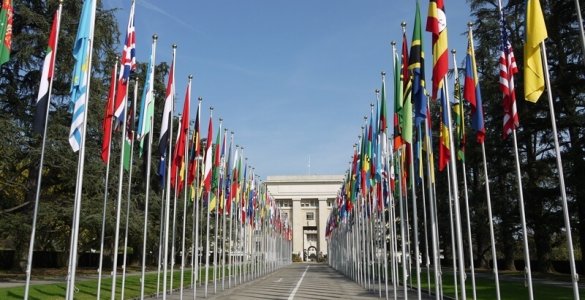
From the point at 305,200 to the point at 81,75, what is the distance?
112289 millimetres

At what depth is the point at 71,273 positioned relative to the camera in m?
11.8

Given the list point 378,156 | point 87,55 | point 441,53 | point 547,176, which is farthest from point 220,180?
point 547,176

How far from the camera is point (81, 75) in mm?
13305

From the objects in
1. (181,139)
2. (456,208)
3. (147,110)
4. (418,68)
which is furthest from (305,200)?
(456,208)

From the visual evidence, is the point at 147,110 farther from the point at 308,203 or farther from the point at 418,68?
the point at 308,203

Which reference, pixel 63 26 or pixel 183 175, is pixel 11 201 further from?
pixel 183 175

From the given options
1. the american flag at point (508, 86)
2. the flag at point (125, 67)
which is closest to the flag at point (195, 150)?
the flag at point (125, 67)

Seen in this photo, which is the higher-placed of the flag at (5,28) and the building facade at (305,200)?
the building facade at (305,200)

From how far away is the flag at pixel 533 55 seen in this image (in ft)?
35.4

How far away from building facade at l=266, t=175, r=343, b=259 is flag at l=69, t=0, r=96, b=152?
10728cm

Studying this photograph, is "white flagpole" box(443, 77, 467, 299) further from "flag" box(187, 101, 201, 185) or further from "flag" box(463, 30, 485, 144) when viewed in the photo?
"flag" box(187, 101, 201, 185)

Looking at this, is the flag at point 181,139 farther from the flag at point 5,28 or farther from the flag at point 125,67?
the flag at point 5,28

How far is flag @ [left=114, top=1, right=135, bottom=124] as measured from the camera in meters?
15.4

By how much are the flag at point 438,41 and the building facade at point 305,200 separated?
107m
